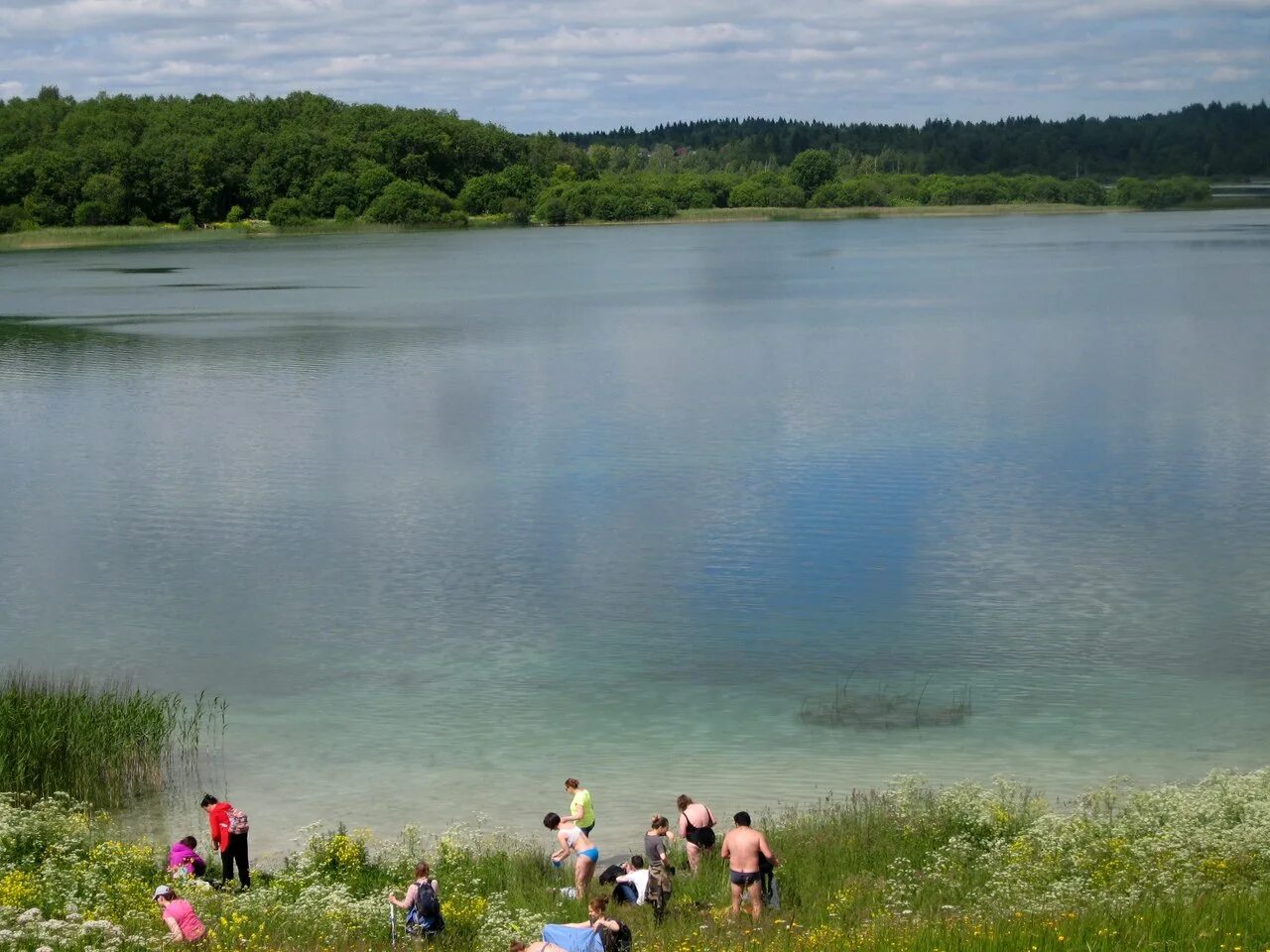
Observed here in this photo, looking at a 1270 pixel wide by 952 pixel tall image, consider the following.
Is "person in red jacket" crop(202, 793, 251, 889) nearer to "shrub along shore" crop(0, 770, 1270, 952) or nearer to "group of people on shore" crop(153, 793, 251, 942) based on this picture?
"group of people on shore" crop(153, 793, 251, 942)

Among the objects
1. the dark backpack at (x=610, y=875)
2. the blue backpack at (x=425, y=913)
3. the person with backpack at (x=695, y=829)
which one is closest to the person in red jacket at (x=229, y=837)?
the blue backpack at (x=425, y=913)

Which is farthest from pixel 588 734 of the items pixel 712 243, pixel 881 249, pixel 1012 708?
pixel 712 243

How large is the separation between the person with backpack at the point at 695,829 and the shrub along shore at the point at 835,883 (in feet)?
0.78

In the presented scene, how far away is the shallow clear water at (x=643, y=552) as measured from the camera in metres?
20.6

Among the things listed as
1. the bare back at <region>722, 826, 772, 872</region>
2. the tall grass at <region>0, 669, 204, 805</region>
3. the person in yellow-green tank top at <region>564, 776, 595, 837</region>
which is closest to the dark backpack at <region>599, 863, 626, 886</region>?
the person in yellow-green tank top at <region>564, 776, 595, 837</region>

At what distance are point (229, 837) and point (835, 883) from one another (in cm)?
621

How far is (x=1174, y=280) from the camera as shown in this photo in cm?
9338

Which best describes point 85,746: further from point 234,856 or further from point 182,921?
point 182,921

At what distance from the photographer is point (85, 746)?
19.3 meters

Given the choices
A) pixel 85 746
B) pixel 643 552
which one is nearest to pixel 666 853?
pixel 85 746

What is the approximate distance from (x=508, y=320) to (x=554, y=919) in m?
63.9

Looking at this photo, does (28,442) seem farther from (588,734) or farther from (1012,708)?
(1012,708)

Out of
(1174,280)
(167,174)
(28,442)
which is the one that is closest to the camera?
(28,442)

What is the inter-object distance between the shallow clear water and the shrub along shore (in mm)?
2099
